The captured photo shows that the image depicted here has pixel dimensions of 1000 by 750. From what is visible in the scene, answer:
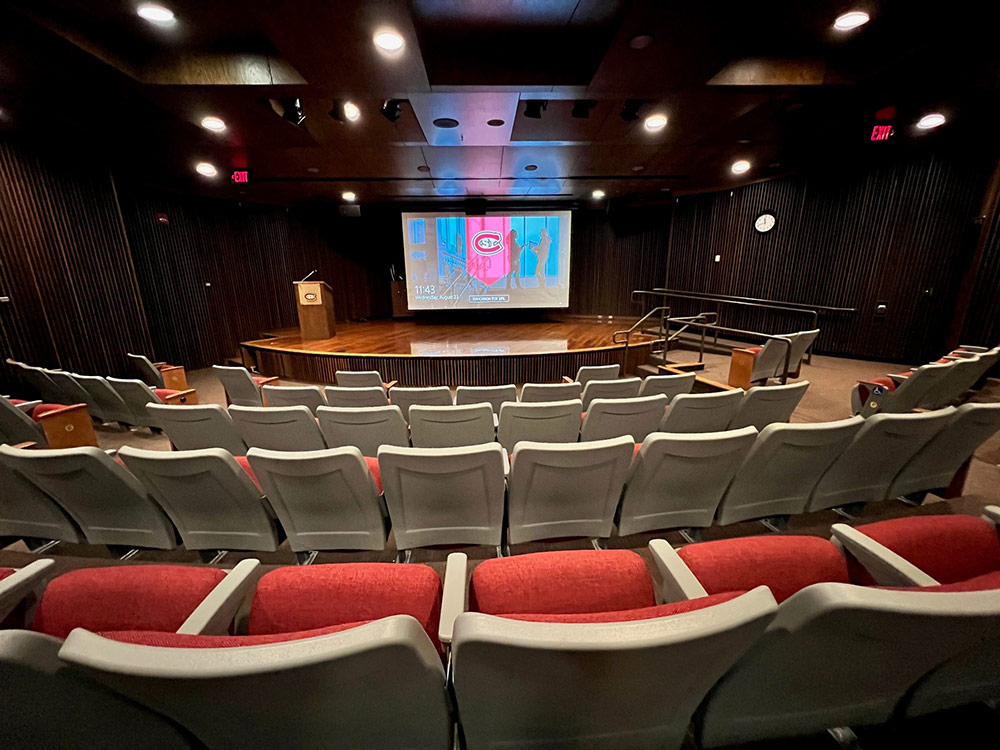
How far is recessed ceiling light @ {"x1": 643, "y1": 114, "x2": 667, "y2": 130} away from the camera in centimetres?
421

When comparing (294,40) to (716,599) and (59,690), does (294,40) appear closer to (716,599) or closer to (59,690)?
(59,690)

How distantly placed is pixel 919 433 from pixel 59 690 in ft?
10.0

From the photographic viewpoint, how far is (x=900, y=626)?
0.67 meters

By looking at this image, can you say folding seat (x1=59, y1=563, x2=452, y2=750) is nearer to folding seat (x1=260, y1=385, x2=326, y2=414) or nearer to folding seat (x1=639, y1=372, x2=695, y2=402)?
folding seat (x1=260, y1=385, x2=326, y2=414)

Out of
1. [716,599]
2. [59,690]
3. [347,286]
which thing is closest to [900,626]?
[716,599]

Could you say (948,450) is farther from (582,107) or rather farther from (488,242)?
(488,242)

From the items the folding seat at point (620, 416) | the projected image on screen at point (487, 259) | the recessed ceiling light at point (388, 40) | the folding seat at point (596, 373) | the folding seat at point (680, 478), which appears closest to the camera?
the folding seat at point (680, 478)

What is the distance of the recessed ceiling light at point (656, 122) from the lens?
166 inches

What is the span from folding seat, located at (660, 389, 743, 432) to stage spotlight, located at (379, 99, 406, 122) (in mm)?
4199

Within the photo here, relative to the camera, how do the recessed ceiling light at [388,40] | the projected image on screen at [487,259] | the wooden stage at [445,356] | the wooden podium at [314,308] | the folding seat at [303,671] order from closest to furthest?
the folding seat at [303,671]
the recessed ceiling light at [388,40]
the wooden stage at [445,356]
the wooden podium at [314,308]
the projected image on screen at [487,259]

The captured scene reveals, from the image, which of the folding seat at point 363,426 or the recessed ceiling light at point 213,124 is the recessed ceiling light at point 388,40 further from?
the folding seat at point 363,426

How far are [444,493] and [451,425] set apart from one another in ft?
2.88

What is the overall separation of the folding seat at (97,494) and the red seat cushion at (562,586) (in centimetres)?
170

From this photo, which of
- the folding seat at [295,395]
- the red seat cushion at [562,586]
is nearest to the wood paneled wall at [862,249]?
the red seat cushion at [562,586]
